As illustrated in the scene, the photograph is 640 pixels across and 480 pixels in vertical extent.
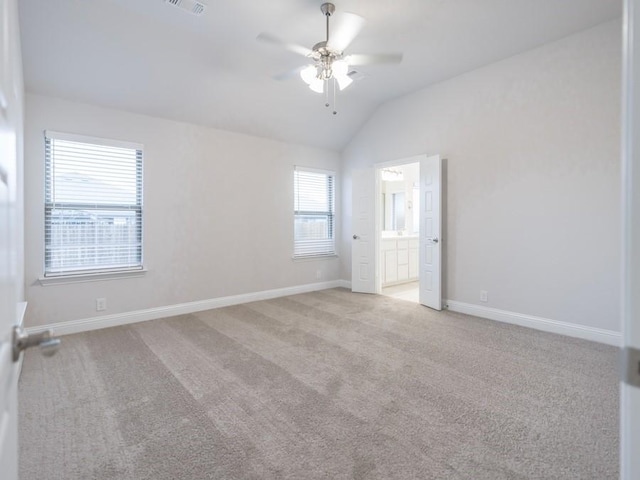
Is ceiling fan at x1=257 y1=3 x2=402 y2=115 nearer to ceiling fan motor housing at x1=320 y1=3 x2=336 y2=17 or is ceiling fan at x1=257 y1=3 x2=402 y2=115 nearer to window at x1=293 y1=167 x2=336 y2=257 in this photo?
ceiling fan motor housing at x1=320 y1=3 x2=336 y2=17

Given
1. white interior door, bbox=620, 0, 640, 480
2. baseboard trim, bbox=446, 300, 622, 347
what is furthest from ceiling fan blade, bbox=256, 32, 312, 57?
baseboard trim, bbox=446, 300, 622, 347

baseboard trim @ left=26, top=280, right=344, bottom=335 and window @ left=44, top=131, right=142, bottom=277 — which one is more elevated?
window @ left=44, top=131, right=142, bottom=277

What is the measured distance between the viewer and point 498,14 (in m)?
2.97

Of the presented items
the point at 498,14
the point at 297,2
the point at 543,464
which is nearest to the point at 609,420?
the point at 543,464

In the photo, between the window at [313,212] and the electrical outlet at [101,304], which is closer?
the electrical outlet at [101,304]

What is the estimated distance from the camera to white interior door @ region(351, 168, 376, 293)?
5.42 meters

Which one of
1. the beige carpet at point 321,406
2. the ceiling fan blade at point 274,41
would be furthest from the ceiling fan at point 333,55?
the beige carpet at point 321,406

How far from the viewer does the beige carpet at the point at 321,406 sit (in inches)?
63.7

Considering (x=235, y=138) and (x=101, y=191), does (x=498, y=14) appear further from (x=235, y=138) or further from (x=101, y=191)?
(x=101, y=191)

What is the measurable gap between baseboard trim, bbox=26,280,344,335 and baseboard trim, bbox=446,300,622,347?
2.56 metres

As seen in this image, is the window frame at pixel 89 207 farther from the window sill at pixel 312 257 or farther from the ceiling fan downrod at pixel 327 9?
the ceiling fan downrod at pixel 327 9

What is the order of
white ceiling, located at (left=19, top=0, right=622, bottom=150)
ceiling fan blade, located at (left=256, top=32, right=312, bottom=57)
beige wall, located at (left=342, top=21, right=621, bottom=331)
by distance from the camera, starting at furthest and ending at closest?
beige wall, located at (left=342, top=21, right=621, bottom=331) < white ceiling, located at (left=19, top=0, right=622, bottom=150) < ceiling fan blade, located at (left=256, top=32, right=312, bottom=57)

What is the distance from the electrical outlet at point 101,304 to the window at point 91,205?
34 centimetres

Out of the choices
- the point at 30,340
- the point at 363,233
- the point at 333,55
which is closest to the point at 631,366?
the point at 30,340
